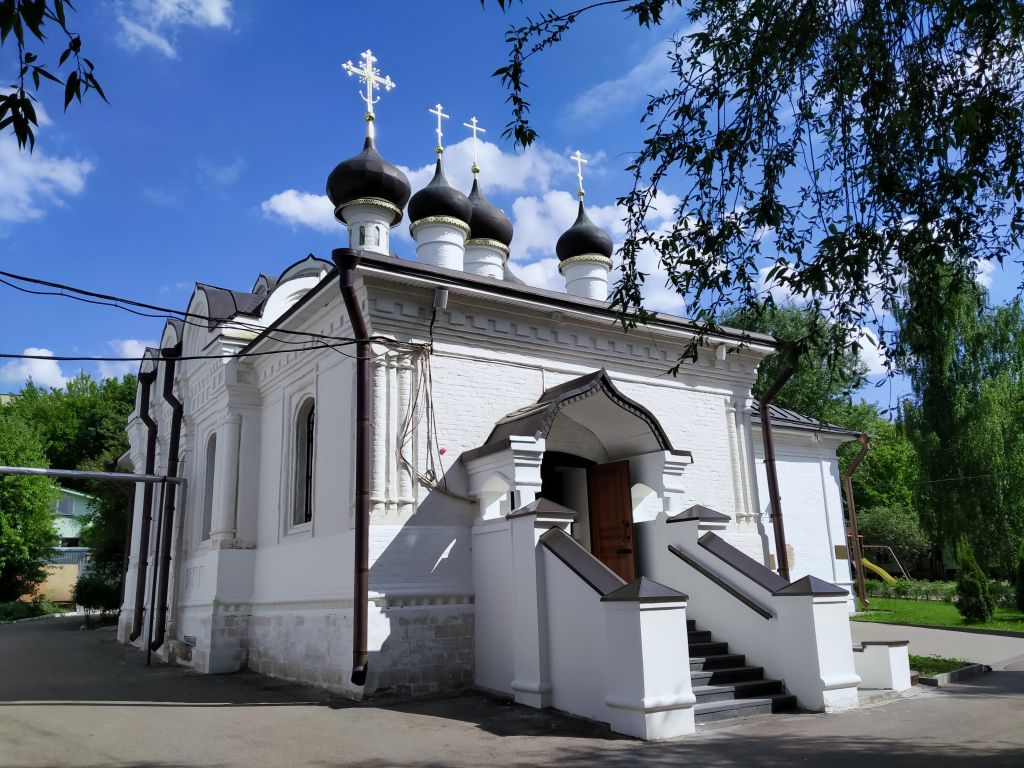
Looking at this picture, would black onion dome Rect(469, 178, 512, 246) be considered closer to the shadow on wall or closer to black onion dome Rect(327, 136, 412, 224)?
black onion dome Rect(327, 136, 412, 224)

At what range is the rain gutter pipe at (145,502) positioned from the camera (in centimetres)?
1628

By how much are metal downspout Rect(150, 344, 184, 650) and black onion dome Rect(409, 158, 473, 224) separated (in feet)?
17.3

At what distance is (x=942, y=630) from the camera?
15.0 m

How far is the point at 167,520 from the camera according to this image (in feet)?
47.3

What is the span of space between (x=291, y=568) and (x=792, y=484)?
430 inches

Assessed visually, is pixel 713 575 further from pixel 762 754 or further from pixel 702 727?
pixel 762 754

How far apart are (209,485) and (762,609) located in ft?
32.2

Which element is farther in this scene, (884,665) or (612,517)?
(612,517)

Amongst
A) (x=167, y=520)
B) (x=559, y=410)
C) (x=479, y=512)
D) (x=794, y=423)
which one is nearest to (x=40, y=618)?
(x=167, y=520)

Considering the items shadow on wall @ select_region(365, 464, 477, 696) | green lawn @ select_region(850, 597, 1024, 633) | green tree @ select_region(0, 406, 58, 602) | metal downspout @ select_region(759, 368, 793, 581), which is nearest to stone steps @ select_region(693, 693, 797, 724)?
shadow on wall @ select_region(365, 464, 477, 696)

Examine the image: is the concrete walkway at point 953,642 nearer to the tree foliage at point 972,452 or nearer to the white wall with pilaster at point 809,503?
the white wall with pilaster at point 809,503

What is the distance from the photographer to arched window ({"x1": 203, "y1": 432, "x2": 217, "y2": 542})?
14.0m

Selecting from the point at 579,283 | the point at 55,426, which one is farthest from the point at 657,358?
the point at 55,426

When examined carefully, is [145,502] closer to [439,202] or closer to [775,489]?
[439,202]
